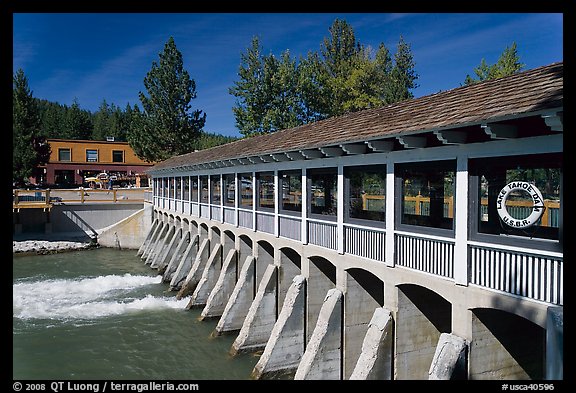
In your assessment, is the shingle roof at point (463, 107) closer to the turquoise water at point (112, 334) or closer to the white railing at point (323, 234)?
the white railing at point (323, 234)

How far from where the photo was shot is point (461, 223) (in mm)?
7191

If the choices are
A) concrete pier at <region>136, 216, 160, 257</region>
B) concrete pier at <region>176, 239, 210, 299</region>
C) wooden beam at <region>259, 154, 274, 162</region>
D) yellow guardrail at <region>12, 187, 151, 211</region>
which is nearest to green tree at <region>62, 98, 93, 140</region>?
yellow guardrail at <region>12, 187, 151, 211</region>

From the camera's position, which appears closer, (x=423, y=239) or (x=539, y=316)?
(x=539, y=316)

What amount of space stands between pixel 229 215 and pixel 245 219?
1.91 m

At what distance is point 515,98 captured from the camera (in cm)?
641

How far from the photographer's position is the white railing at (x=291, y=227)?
490 inches

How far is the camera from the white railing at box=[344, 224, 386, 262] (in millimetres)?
9133

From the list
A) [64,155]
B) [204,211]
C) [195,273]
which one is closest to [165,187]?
[204,211]

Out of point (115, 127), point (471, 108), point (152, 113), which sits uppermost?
point (115, 127)

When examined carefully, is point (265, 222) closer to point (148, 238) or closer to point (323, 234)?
point (323, 234)

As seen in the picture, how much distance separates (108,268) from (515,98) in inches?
1031

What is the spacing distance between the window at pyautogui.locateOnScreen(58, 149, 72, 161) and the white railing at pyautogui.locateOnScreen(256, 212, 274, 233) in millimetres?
47283
